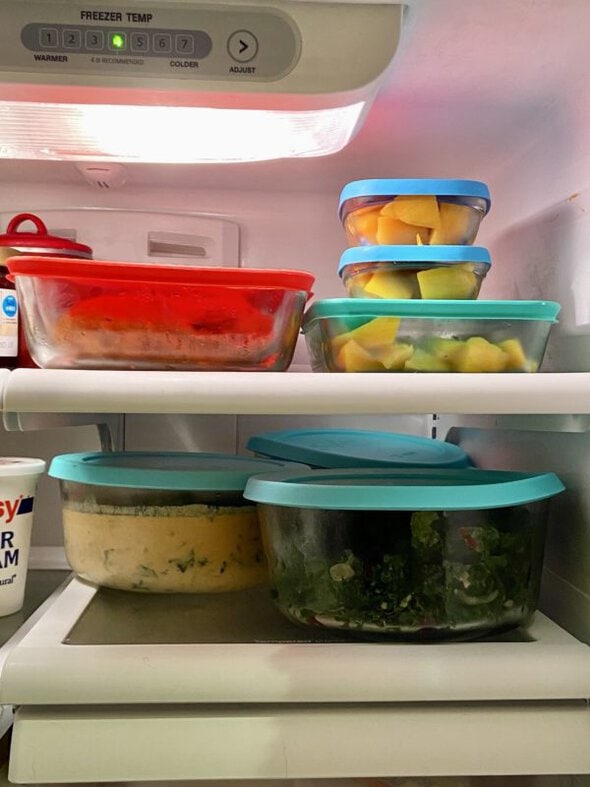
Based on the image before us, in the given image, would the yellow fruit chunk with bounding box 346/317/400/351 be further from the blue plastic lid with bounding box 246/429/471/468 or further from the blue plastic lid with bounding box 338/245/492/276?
the blue plastic lid with bounding box 246/429/471/468

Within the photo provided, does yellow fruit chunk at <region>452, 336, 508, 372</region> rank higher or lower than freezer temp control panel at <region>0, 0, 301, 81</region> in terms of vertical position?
lower

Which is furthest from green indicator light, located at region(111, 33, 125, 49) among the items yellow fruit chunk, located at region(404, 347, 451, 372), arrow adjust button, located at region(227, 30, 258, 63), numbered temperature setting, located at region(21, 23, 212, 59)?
yellow fruit chunk, located at region(404, 347, 451, 372)

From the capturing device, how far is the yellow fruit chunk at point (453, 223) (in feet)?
2.66

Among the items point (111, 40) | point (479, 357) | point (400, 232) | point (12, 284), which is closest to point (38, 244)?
point (12, 284)

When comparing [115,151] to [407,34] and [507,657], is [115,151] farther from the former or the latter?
[507,657]

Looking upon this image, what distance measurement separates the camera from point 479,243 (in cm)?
112

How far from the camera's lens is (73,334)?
2.42ft

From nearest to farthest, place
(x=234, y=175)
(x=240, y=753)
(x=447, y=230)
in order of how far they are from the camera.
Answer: (x=240, y=753) < (x=447, y=230) < (x=234, y=175)

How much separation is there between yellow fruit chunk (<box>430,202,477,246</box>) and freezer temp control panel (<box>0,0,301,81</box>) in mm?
234

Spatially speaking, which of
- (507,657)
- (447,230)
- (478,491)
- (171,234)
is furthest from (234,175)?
(507,657)

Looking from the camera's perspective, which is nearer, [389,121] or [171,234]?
[389,121]

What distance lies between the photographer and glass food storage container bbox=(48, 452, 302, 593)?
2.73 ft

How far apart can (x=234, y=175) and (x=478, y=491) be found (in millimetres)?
637

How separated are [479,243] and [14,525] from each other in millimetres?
783
